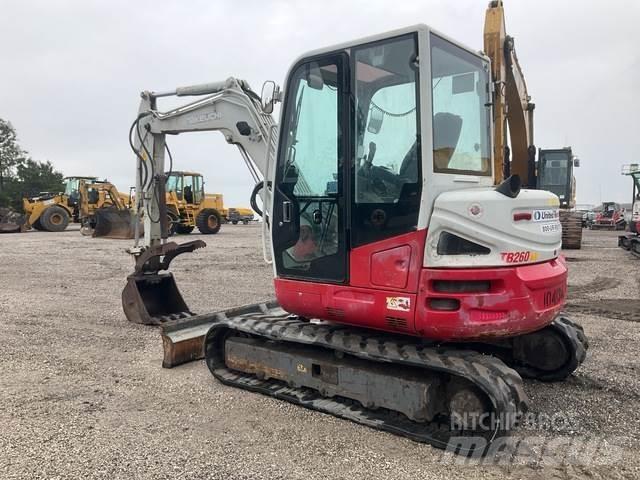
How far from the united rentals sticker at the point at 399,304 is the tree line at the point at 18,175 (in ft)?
155

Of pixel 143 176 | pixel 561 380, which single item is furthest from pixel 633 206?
pixel 143 176

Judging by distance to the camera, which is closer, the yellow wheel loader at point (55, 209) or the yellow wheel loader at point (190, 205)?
the yellow wheel loader at point (190, 205)

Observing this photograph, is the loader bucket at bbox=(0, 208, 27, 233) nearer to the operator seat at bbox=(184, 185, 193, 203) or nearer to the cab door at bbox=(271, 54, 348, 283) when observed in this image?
the operator seat at bbox=(184, 185, 193, 203)

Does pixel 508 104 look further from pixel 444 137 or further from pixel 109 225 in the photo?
pixel 109 225

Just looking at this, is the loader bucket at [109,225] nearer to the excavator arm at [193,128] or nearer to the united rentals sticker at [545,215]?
the excavator arm at [193,128]

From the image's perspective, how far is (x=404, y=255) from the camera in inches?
145

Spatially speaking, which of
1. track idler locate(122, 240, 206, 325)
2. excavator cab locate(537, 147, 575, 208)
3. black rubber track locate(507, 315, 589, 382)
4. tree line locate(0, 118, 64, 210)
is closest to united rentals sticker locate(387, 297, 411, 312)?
black rubber track locate(507, 315, 589, 382)

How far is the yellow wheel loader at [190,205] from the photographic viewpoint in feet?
79.5

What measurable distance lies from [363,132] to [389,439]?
2211mm

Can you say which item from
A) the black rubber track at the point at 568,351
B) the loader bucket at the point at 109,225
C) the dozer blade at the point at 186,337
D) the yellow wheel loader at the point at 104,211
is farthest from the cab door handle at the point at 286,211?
the loader bucket at the point at 109,225

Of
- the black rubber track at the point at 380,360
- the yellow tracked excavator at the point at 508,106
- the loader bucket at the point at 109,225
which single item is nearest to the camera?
the black rubber track at the point at 380,360

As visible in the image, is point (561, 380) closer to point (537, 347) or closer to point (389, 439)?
point (537, 347)

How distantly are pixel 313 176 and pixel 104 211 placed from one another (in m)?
20.4

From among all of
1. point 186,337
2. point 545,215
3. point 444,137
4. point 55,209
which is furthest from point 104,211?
point 545,215
